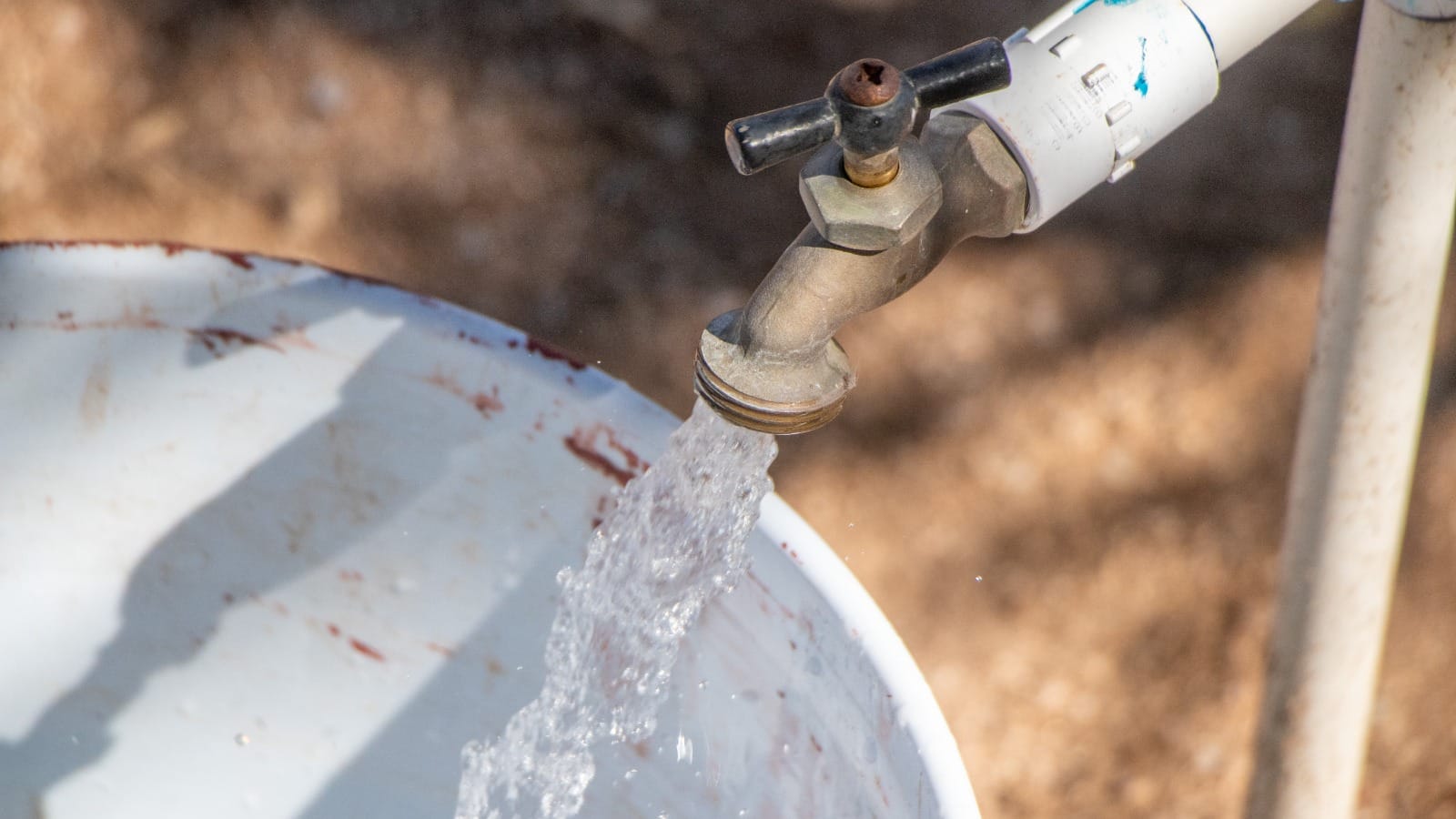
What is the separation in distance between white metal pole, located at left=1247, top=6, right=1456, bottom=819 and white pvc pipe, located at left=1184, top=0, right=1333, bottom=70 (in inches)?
1.6

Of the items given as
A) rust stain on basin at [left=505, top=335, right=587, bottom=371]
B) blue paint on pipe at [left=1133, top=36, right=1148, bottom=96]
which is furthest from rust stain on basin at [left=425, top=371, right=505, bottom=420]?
blue paint on pipe at [left=1133, top=36, right=1148, bottom=96]

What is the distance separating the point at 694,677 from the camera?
0.63m

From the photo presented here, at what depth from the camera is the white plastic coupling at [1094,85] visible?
478 mm

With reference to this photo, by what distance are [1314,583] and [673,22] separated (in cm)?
87

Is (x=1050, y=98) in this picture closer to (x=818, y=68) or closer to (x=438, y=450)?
(x=438, y=450)

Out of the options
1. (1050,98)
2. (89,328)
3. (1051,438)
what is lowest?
(1051,438)

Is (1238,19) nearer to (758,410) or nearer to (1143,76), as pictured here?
(1143,76)

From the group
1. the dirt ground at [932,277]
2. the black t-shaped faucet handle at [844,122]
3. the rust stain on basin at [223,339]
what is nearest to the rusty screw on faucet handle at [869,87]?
Result: the black t-shaped faucet handle at [844,122]

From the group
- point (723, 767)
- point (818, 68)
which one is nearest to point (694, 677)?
point (723, 767)

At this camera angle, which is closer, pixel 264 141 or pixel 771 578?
pixel 771 578

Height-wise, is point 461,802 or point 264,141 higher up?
point 264,141

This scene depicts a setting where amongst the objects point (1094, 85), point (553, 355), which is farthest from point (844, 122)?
point (553, 355)

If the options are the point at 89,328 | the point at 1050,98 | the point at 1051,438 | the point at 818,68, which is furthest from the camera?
the point at 818,68

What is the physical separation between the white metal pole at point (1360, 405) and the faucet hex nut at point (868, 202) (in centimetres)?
20
